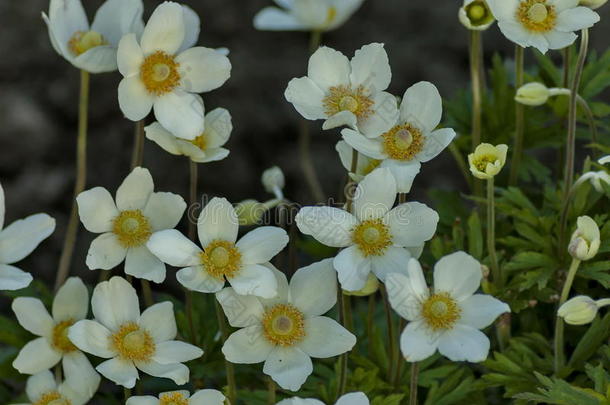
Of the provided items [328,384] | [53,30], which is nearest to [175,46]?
[53,30]

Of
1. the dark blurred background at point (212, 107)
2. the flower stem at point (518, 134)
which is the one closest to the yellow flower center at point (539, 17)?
the flower stem at point (518, 134)

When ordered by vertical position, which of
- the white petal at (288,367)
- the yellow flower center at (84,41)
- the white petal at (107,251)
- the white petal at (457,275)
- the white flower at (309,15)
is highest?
the yellow flower center at (84,41)

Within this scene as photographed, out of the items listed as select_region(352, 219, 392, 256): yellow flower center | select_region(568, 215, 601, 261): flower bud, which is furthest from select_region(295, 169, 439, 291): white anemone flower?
select_region(568, 215, 601, 261): flower bud

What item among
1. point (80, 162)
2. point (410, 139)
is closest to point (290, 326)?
point (410, 139)

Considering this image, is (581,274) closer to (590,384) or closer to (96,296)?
(590,384)

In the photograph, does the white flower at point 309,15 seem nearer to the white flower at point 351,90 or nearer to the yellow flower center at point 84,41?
the yellow flower center at point 84,41
